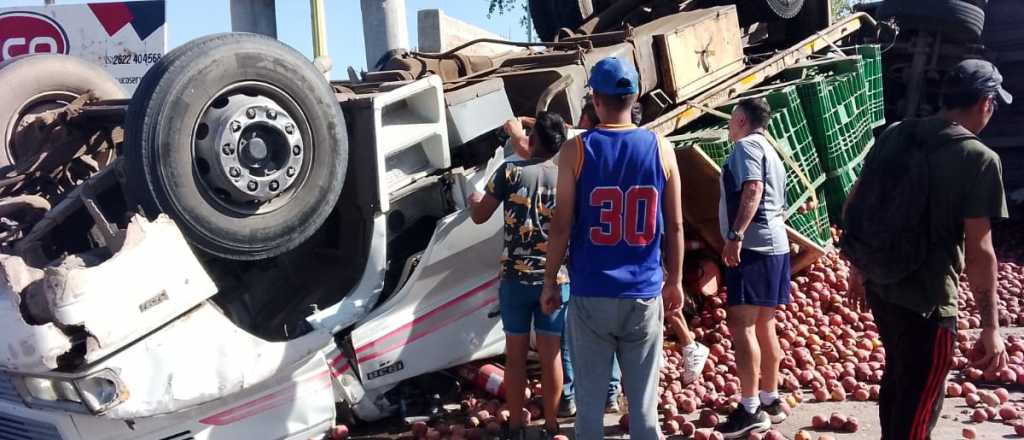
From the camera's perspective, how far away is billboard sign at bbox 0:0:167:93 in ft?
29.1

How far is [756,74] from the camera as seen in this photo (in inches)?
305

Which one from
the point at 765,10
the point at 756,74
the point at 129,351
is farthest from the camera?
the point at 765,10

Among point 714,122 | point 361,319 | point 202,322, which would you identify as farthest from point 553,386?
point 714,122

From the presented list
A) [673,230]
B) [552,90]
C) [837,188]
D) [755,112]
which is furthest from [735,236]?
[837,188]

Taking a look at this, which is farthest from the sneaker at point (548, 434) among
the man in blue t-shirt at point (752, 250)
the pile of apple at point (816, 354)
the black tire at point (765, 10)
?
the black tire at point (765, 10)

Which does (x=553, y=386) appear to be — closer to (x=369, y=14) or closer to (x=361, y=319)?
(x=361, y=319)

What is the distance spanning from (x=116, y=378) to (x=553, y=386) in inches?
82.6

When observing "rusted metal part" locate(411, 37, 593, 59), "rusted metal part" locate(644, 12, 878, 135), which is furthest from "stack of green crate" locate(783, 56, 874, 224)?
"rusted metal part" locate(411, 37, 593, 59)

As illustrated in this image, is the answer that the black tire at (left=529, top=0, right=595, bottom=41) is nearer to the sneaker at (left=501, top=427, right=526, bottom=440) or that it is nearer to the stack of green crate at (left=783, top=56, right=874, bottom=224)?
the stack of green crate at (left=783, top=56, right=874, bottom=224)

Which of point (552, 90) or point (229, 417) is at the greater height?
point (552, 90)

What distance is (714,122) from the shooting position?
7289 millimetres

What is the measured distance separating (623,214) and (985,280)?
4.58 feet

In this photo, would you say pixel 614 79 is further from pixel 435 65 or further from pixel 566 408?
pixel 435 65

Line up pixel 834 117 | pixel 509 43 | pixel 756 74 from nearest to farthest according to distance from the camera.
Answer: pixel 509 43, pixel 756 74, pixel 834 117
